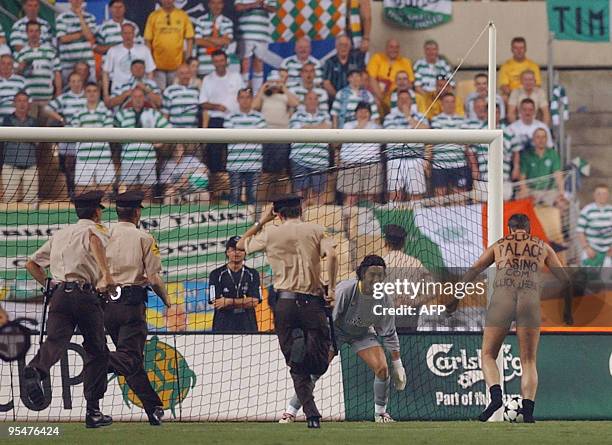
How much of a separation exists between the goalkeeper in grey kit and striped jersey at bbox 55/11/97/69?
691cm

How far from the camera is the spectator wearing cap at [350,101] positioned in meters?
16.6

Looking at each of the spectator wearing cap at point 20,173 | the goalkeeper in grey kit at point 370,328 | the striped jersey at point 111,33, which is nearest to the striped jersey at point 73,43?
the striped jersey at point 111,33

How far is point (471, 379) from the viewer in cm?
1143

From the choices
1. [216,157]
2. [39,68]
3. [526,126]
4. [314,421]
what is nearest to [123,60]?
[39,68]

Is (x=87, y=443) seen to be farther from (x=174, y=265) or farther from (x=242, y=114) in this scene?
(x=242, y=114)

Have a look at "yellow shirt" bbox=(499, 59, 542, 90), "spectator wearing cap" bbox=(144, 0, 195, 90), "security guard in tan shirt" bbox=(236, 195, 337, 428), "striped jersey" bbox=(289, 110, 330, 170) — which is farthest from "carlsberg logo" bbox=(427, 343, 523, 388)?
"spectator wearing cap" bbox=(144, 0, 195, 90)

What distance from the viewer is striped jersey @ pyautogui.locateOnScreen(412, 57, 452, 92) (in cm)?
1711

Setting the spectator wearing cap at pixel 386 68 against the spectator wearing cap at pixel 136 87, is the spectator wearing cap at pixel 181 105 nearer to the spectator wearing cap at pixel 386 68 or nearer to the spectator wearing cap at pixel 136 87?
the spectator wearing cap at pixel 136 87

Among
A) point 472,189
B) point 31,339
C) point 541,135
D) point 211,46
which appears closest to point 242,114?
point 211,46

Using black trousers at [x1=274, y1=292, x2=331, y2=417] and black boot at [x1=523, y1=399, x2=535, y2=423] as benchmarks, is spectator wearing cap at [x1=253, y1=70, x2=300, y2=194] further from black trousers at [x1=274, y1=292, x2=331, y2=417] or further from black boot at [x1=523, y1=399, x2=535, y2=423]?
black boot at [x1=523, y1=399, x2=535, y2=423]

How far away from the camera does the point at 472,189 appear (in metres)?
12.1

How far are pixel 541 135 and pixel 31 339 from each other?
26.0 ft

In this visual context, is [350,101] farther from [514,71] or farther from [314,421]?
[314,421]

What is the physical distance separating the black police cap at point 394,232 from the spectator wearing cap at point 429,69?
5749mm
